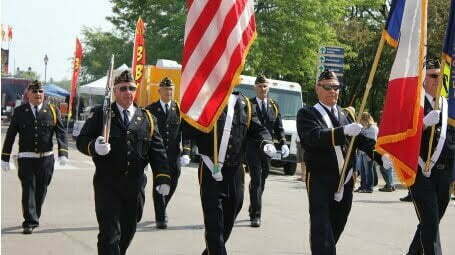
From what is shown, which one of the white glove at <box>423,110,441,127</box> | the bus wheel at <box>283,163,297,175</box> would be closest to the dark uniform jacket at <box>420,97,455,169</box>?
the white glove at <box>423,110,441,127</box>

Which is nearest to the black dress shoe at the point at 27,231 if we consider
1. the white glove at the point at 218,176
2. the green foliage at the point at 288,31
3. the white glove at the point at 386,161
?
the white glove at the point at 218,176

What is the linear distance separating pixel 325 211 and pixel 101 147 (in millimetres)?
1934

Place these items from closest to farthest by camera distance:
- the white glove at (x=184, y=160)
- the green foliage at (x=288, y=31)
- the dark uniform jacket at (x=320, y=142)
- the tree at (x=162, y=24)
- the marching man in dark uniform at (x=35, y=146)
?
the dark uniform jacket at (x=320, y=142) → the marching man in dark uniform at (x=35, y=146) → the white glove at (x=184, y=160) → the green foliage at (x=288, y=31) → the tree at (x=162, y=24)

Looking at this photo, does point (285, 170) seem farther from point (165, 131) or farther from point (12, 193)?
point (165, 131)

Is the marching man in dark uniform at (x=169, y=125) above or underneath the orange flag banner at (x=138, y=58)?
underneath

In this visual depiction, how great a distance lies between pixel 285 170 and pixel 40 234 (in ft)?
44.9

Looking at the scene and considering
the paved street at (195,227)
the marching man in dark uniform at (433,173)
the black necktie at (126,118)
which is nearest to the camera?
the black necktie at (126,118)

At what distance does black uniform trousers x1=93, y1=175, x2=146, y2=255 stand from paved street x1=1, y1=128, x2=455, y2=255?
1810 millimetres

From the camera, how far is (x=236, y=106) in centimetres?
767

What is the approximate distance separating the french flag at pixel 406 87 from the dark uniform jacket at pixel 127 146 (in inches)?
78.8

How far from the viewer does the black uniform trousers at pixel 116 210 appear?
6504 millimetres

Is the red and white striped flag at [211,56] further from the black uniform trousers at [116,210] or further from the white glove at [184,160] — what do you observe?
the white glove at [184,160]

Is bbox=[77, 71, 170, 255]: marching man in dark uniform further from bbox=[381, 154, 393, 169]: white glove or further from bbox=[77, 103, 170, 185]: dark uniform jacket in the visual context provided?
bbox=[381, 154, 393, 169]: white glove

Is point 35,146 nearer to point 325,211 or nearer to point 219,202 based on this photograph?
point 219,202
